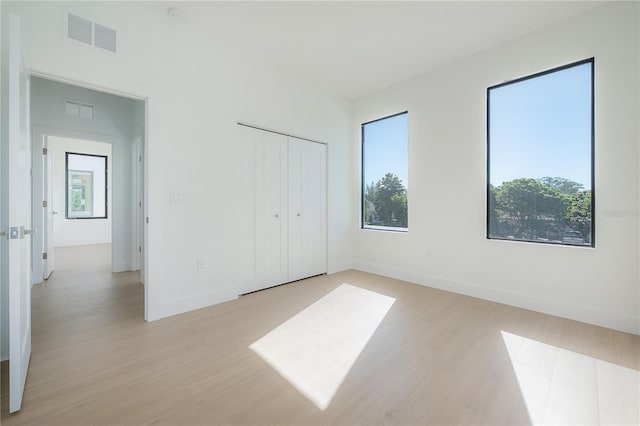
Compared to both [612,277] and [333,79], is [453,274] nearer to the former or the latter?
[612,277]

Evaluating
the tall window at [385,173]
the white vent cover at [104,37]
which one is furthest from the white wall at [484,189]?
the white vent cover at [104,37]

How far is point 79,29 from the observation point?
2312 millimetres

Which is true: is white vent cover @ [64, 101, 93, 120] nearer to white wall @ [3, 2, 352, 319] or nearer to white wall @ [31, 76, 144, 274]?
white wall @ [31, 76, 144, 274]

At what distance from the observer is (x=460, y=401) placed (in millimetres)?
1598

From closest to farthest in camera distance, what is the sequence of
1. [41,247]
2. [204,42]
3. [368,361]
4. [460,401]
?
1. [460,401]
2. [368,361]
3. [204,42]
4. [41,247]

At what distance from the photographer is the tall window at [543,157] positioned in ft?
9.02

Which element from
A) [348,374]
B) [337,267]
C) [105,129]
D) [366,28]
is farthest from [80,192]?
[348,374]

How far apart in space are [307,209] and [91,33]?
301cm

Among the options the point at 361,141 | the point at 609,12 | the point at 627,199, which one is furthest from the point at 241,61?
the point at 627,199

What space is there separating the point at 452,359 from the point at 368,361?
62 cm

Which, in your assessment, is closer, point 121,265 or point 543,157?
point 543,157

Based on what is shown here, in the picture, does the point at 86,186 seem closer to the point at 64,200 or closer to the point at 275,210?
the point at 64,200

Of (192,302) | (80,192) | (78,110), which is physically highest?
(78,110)

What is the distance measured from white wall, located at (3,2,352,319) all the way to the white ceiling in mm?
272
